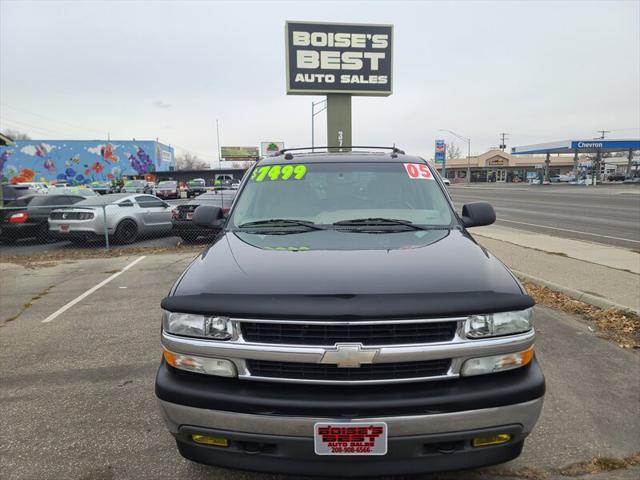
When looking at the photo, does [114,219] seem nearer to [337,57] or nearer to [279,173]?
[279,173]

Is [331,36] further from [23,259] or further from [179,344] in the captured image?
[179,344]

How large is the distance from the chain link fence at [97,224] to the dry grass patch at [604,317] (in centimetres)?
776

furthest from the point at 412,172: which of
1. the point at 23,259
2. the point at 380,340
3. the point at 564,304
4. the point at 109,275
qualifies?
the point at 23,259

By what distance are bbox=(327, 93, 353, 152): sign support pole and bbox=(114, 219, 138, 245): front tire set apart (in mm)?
9215

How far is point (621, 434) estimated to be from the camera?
308cm

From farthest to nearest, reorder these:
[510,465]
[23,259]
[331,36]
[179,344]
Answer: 1. [331,36]
2. [23,259]
3. [510,465]
4. [179,344]

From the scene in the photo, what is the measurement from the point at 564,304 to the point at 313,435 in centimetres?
510

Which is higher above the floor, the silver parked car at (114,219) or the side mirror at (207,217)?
the side mirror at (207,217)

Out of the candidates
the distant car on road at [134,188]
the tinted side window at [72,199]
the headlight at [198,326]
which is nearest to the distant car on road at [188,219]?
the tinted side window at [72,199]

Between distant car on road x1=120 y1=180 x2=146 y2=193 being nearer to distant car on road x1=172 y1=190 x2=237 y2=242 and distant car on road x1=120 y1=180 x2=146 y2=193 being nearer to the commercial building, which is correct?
distant car on road x1=172 y1=190 x2=237 y2=242

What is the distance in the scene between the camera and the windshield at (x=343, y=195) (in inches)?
136

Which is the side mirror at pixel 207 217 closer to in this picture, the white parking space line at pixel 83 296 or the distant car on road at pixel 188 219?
the white parking space line at pixel 83 296

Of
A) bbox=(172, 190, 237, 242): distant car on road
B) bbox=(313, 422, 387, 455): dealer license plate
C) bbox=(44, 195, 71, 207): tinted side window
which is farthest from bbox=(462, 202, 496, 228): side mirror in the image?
bbox=(44, 195, 71, 207): tinted side window

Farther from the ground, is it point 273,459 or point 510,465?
point 273,459
